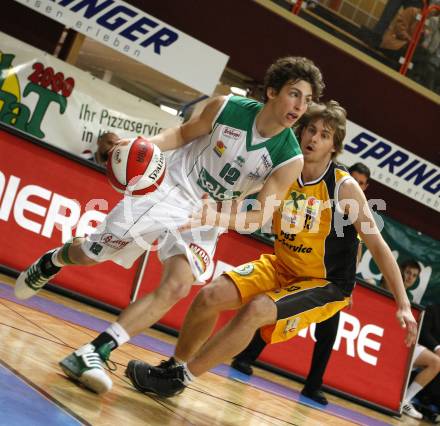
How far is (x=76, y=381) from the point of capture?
143 inches

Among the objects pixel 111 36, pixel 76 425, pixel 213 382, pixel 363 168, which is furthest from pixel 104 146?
pixel 76 425

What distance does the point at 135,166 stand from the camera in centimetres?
378

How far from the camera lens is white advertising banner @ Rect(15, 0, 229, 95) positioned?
8.75 metres

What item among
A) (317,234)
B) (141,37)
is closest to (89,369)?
(317,234)

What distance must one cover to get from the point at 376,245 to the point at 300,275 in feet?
1.67

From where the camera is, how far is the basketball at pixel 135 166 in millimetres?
3789

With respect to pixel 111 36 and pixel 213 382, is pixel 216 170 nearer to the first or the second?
pixel 213 382

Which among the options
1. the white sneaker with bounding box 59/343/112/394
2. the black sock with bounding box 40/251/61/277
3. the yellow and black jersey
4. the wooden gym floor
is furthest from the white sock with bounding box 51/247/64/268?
the yellow and black jersey

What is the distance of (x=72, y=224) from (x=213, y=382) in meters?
2.03

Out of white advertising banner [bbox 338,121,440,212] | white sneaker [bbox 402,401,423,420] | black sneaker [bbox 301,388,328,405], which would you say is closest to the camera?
black sneaker [bbox 301,388,328,405]

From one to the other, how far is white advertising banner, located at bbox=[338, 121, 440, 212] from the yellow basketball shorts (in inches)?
231

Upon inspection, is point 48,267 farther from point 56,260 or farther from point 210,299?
point 210,299

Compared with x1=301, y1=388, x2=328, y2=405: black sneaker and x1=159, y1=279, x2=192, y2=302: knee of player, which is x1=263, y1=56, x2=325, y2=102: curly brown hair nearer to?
x1=159, y1=279, x2=192, y2=302: knee of player

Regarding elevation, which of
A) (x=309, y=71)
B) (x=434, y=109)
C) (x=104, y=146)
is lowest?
(x=104, y=146)
